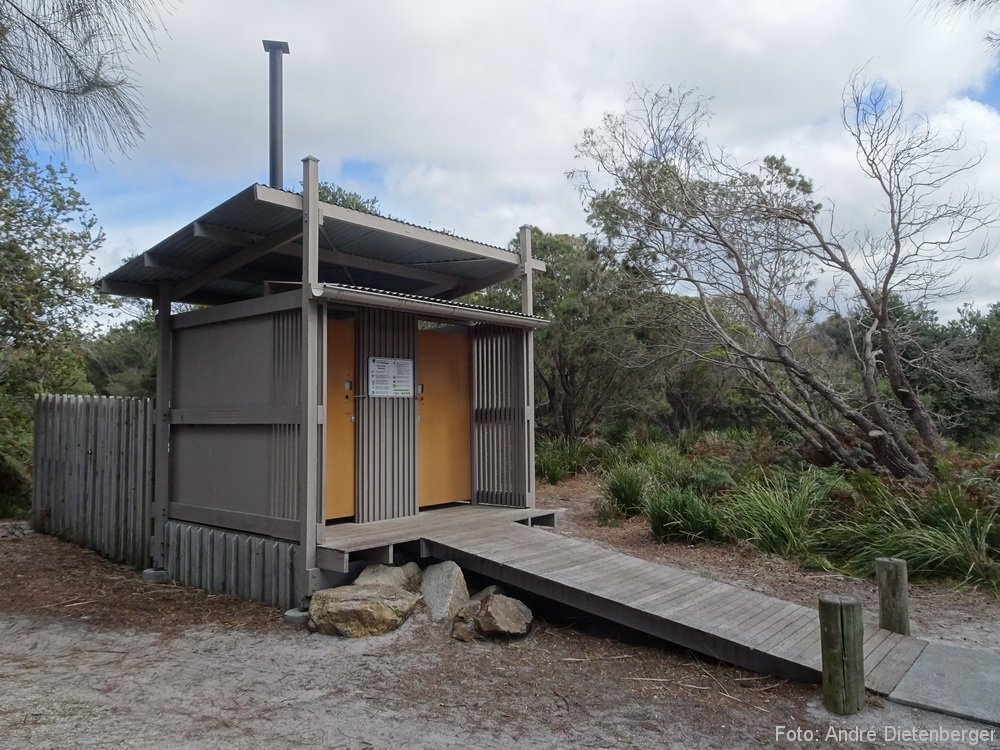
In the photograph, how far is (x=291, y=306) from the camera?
6.06 meters

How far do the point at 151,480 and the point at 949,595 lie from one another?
7664 millimetres

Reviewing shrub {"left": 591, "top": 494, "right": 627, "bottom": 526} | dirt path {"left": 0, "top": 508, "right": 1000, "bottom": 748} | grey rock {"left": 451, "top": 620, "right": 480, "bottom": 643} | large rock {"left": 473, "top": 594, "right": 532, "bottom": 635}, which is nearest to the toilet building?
dirt path {"left": 0, "top": 508, "right": 1000, "bottom": 748}

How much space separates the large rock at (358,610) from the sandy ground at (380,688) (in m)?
0.10

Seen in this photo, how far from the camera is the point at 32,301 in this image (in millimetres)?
8914

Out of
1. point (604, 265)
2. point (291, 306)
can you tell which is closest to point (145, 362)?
point (604, 265)

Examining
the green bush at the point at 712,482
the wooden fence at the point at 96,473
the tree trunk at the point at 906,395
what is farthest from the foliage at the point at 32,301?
the tree trunk at the point at 906,395

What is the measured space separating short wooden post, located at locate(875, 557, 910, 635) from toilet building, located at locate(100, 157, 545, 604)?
3.76 metres

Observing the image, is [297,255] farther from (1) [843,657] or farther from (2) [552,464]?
(2) [552,464]

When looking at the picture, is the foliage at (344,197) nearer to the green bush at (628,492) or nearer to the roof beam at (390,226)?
the green bush at (628,492)

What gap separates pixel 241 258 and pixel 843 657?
19.3ft

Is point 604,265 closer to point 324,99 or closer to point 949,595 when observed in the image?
point 324,99

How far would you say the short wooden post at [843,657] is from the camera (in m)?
3.83

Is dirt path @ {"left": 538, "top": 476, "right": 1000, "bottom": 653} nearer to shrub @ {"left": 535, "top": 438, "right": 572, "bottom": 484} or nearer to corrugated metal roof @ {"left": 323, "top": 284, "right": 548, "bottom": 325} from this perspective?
corrugated metal roof @ {"left": 323, "top": 284, "right": 548, "bottom": 325}

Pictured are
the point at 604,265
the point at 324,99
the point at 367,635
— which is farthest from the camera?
the point at 604,265
